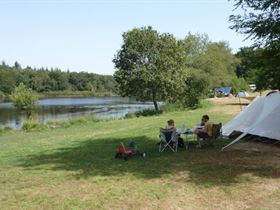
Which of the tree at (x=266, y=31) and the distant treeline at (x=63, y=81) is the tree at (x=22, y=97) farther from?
the distant treeline at (x=63, y=81)

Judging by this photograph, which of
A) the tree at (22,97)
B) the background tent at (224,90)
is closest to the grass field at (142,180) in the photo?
the tree at (22,97)

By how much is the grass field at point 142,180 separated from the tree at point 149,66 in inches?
809

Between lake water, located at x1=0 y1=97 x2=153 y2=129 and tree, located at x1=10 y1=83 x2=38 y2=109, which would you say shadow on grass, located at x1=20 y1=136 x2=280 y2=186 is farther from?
tree, located at x1=10 y1=83 x2=38 y2=109

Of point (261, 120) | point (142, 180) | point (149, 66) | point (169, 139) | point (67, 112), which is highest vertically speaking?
point (149, 66)

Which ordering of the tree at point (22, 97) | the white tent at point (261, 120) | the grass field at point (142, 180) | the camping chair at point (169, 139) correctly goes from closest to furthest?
the grass field at point (142, 180)
the camping chair at point (169, 139)
the white tent at point (261, 120)
the tree at point (22, 97)

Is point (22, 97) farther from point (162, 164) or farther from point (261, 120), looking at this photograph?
point (162, 164)

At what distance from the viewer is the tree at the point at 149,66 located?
3300 cm

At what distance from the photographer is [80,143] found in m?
14.7

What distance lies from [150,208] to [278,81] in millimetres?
5830

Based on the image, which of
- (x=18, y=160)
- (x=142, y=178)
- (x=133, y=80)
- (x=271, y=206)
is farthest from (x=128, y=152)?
(x=133, y=80)

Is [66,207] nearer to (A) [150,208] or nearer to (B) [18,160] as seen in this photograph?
(A) [150,208]

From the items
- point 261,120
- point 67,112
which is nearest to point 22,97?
point 67,112

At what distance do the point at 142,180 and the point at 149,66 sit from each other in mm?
25427

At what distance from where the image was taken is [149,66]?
3331 cm
